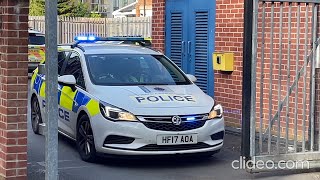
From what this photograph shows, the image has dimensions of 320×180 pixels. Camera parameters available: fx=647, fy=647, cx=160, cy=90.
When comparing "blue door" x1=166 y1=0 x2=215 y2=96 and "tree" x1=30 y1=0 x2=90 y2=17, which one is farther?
"tree" x1=30 y1=0 x2=90 y2=17

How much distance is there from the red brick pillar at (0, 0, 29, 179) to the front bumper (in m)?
1.67

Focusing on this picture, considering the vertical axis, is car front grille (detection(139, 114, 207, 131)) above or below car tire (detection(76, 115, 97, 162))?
above

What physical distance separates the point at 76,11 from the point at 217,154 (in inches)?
1455

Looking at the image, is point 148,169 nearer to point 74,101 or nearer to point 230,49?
point 74,101

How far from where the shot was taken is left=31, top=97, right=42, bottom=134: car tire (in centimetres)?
1070

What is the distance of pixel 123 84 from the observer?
8.80 metres

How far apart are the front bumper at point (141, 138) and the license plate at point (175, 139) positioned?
0.04 m

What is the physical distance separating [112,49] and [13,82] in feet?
11.1

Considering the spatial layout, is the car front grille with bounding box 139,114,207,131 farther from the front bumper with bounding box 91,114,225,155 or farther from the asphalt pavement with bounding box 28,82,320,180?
the asphalt pavement with bounding box 28,82,320,180

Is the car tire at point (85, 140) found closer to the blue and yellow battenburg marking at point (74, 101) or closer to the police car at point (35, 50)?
the blue and yellow battenburg marking at point (74, 101)

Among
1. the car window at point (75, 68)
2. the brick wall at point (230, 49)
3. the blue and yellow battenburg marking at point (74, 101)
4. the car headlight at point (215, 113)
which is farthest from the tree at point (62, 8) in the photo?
the car headlight at point (215, 113)

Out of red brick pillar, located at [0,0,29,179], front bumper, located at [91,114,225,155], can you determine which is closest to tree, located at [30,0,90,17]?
front bumper, located at [91,114,225,155]

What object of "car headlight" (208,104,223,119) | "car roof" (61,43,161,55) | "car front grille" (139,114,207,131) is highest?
"car roof" (61,43,161,55)

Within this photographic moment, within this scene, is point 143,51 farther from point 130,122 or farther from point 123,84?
point 130,122
